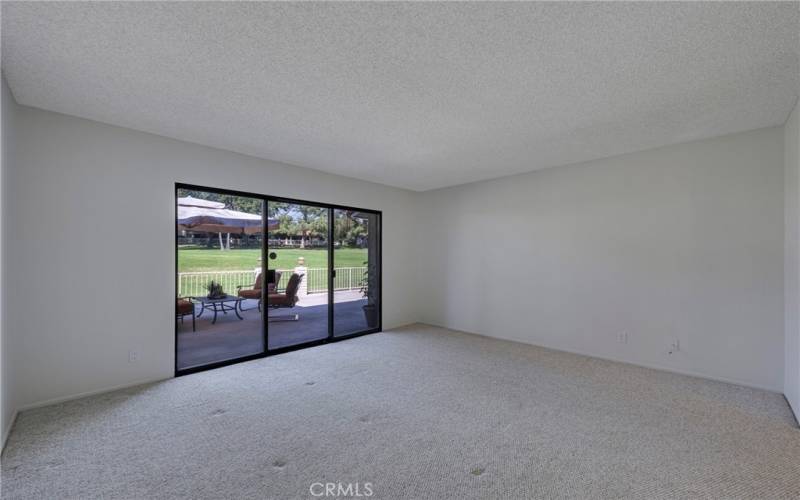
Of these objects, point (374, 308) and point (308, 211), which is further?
point (374, 308)

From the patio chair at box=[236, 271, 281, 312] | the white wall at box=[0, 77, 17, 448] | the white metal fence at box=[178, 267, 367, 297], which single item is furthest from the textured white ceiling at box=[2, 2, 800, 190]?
the patio chair at box=[236, 271, 281, 312]

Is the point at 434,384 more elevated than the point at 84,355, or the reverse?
the point at 84,355

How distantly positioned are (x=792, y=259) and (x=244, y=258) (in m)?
5.57

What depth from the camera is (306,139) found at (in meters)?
3.63

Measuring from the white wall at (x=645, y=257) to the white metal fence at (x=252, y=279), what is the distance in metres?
1.87

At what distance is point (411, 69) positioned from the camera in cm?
228

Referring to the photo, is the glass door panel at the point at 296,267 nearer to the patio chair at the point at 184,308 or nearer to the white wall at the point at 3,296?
the patio chair at the point at 184,308

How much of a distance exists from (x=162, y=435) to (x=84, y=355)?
1.37 metres

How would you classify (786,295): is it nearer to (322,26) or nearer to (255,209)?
(322,26)

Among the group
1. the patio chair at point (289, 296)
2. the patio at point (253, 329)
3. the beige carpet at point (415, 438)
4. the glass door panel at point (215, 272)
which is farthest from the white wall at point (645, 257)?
the glass door panel at point (215, 272)

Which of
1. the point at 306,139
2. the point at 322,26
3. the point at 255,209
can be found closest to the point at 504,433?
the point at 322,26

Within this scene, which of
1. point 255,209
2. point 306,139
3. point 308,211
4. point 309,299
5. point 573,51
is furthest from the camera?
point 309,299

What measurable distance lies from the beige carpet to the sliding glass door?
36.7 inches

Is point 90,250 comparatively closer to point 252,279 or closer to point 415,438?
point 252,279
